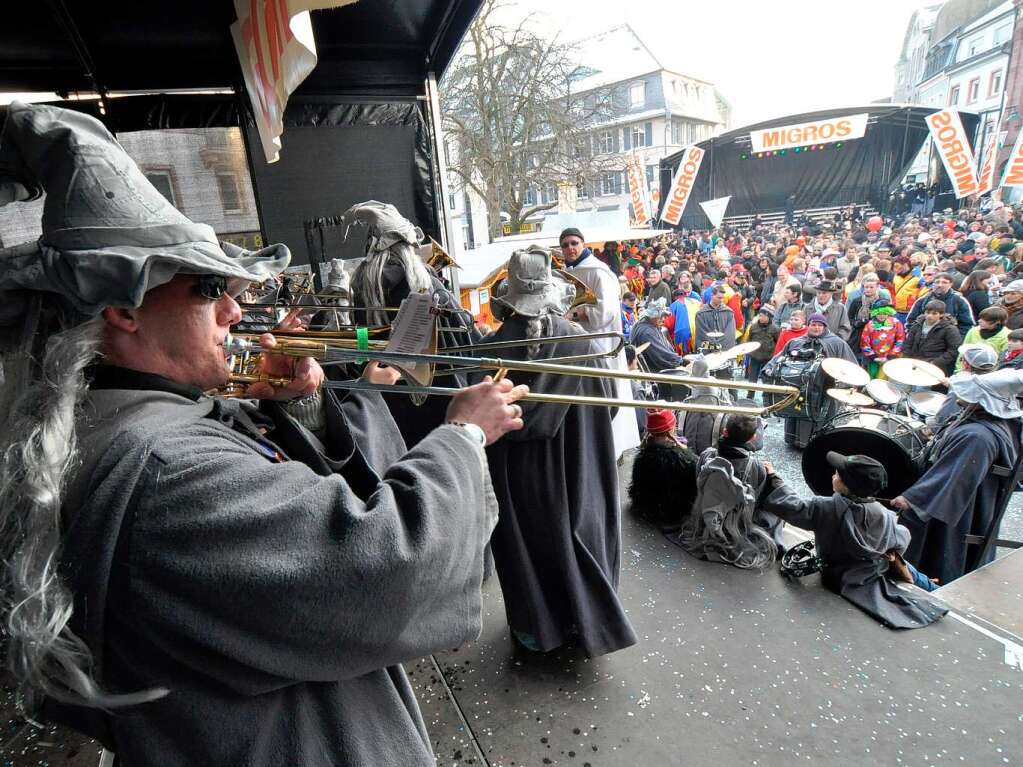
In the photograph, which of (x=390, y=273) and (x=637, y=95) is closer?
(x=390, y=273)

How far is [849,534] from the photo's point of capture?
3396 millimetres

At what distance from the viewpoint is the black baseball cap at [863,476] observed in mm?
3404

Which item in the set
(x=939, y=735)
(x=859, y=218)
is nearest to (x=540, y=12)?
(x=859, y=218)

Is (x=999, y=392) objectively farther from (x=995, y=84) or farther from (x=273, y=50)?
(x=995, y=84)

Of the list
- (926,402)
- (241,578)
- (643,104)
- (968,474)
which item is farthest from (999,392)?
(643,104)

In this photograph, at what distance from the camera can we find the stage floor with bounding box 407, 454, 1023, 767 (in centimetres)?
240

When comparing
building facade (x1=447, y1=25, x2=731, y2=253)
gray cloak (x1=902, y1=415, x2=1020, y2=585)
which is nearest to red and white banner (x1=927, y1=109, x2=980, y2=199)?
gray cloak (x1=902, y1=415, x2=1020, y2=585)

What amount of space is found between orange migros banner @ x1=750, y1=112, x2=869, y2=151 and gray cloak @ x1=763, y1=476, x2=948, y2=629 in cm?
2176

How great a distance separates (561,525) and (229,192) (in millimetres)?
4907

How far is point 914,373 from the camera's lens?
18.8ft

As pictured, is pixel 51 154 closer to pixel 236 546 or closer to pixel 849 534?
pixel 236 546

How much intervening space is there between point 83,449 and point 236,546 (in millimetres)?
329

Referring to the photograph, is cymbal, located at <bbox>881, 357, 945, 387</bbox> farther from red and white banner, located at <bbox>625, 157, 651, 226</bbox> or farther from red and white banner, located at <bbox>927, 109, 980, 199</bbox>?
red and white banner, located at <bbox>625, 157, 651, 226</bbox>

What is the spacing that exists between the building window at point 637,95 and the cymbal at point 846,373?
44726 millimetres
